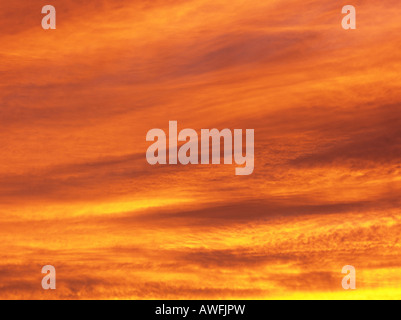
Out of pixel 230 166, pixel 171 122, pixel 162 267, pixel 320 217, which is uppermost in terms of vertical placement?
pixel 171 122

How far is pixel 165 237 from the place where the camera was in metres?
5.43

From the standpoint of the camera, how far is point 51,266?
→ 17.6ft
